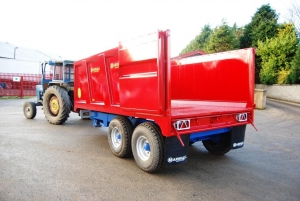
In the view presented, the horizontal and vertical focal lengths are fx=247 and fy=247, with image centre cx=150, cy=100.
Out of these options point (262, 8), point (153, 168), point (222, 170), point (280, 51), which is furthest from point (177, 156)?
point (262, 8)

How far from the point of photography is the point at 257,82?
2531cm

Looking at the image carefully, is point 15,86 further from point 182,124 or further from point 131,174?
point 182,124

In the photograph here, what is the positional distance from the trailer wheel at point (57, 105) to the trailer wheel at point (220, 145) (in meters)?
4.90

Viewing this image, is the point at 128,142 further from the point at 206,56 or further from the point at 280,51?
the point at 280,51

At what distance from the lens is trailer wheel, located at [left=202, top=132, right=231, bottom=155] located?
204 inches

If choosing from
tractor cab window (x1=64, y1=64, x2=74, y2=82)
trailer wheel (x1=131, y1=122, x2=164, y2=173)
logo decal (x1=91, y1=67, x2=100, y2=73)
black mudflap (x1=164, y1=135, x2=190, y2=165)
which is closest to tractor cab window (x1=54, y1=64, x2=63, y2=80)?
A: tractor cab window (x1=64, y1=64, x2=74, y2=82)

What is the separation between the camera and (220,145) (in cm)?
538

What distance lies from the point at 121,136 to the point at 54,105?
4.80 metres

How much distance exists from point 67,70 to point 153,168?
6072 mm

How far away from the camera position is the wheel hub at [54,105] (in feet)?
28.4

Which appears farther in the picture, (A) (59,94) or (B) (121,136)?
(A) (59,94)

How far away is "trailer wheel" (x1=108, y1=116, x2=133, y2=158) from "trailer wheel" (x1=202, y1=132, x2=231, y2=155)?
188cm

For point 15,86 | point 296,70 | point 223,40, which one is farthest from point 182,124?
point 223,40

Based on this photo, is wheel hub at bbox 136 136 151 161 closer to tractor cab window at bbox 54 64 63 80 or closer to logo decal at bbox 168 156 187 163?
logo decal at bbox 168 156 187 163
